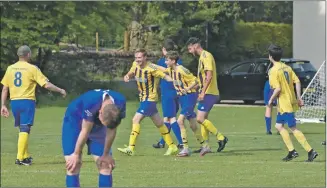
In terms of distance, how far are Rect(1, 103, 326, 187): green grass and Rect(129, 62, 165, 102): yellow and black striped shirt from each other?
3.56 ft

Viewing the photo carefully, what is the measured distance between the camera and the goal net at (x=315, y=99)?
924 inches

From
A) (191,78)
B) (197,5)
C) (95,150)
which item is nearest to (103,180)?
(95,150)

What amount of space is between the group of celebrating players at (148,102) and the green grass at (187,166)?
466mm

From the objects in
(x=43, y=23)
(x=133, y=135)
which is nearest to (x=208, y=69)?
(x=133, y=135)

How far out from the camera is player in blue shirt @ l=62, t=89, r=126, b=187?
8203 millimetres

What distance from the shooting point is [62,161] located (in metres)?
13.6

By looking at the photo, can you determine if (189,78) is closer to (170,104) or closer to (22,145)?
(170,104)

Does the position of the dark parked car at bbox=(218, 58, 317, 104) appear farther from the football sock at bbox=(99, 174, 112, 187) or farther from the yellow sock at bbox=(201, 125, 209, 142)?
the football sock at bbox=(99, 174, 112, 187)

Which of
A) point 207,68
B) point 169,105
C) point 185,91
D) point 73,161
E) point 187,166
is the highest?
point 207,68

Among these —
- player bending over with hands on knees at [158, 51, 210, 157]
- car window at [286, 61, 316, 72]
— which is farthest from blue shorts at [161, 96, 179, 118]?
car window at [286, 61, 316, 72]

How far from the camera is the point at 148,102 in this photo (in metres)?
14.4

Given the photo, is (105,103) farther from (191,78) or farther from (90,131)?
(191,78)

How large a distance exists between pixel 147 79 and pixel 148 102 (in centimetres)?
42

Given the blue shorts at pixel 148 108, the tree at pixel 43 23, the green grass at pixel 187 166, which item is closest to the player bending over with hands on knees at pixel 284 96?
the green grass at pixel 187 166
